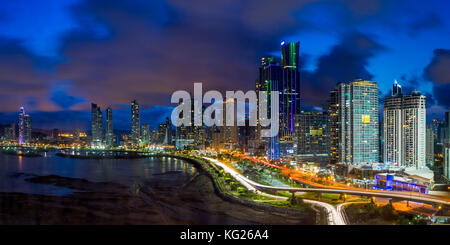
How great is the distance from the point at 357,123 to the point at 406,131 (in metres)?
2.22

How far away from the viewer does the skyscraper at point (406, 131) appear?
11.3 meters

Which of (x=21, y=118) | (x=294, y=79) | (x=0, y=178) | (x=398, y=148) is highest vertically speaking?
(x=294, y=79)

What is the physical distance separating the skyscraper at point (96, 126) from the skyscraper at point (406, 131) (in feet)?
97.9

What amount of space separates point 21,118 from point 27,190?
24821mm

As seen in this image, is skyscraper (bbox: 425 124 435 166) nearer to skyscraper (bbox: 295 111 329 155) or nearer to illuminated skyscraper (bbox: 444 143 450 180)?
illuminated skyscraper (bbox: 444 143 450 180)

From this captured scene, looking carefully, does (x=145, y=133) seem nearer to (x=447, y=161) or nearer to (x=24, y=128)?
(x=24, y=128)

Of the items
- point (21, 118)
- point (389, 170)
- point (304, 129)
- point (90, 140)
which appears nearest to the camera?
point (389, 170)

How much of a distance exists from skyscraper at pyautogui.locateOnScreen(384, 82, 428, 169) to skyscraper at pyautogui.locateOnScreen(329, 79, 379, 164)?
89 centimetres

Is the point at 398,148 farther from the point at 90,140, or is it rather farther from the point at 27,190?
the point at 90,140

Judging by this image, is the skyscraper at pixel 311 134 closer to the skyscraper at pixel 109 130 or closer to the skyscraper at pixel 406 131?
the skyscraper at pixel 406 131

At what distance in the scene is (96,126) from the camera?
34031 millimetres

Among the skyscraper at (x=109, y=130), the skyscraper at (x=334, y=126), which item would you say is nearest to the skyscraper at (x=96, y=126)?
the skyscraper at (x=109, y=130)

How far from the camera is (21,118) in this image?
95.3ft
